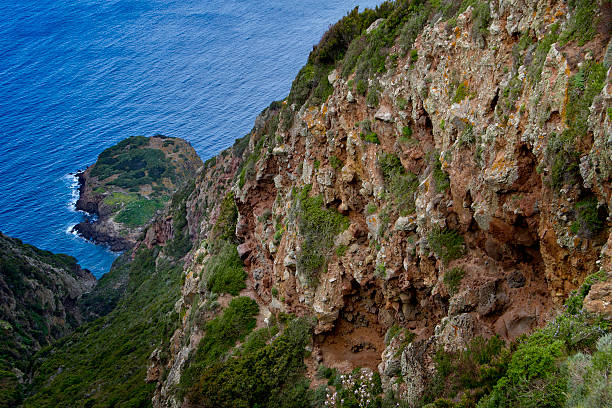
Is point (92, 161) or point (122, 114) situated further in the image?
point (122, 114)

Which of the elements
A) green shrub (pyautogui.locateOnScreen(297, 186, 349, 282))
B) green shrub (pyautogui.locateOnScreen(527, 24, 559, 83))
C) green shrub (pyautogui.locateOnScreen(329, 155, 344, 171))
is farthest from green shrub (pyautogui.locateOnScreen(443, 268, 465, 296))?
green shrub (pyautogui.locateOnScreen(329, 155, 344, 171))

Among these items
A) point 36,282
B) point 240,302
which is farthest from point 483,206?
point 36,282

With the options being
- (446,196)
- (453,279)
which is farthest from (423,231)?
(453,279)

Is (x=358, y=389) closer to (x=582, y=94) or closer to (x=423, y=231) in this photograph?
(x=423, y=231)

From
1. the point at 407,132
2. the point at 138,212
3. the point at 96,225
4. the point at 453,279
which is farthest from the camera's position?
the point at 138,212

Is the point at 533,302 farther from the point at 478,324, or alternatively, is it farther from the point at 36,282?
the point at 36,282

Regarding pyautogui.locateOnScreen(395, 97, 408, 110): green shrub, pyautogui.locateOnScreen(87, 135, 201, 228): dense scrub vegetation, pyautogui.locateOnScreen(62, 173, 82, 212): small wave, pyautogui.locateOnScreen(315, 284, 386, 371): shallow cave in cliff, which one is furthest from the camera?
pyautogui.locateOnScreen(87, 135, 201, 228): dense scrub vegetation

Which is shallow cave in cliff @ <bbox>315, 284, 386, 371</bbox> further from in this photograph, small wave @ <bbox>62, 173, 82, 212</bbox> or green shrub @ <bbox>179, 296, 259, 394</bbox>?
small wave @ <bbox>62, 173, 82, 212</bbox>
